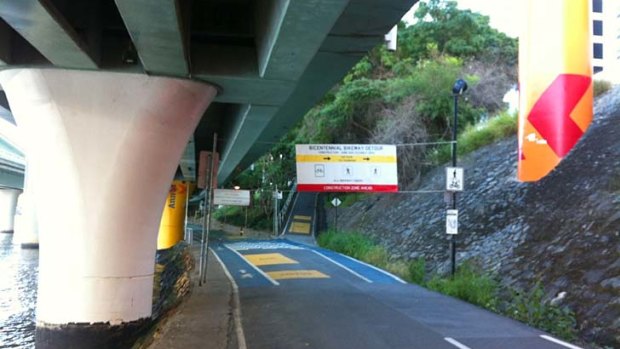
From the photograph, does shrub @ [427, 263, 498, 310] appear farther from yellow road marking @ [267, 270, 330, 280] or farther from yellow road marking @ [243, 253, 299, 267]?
yellow road marking @ [243, 253, 299, 267]

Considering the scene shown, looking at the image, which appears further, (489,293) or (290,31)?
(489,293)

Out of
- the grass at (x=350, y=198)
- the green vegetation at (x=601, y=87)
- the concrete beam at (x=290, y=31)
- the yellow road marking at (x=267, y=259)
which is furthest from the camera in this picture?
the grass at (x=350, y=198)

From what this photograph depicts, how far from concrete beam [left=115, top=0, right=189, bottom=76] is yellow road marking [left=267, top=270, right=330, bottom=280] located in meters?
8.45

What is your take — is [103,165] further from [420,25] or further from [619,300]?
[420,25]

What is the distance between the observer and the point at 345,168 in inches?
754

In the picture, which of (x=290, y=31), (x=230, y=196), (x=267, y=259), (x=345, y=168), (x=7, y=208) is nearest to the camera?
(x=290, y=31)

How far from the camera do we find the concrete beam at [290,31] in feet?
20.9

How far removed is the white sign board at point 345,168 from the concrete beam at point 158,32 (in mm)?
9357

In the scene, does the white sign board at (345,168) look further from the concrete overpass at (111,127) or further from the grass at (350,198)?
the grass at (350,198)

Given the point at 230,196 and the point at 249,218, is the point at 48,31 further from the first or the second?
the point at 249,218

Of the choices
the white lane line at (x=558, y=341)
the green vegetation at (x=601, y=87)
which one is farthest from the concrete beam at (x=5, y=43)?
the green vegetation at (x=601, y=87)

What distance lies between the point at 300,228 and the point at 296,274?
20727mm

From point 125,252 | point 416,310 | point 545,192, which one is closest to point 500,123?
point 545,192

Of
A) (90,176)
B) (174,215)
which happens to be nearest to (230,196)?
(90,176)
